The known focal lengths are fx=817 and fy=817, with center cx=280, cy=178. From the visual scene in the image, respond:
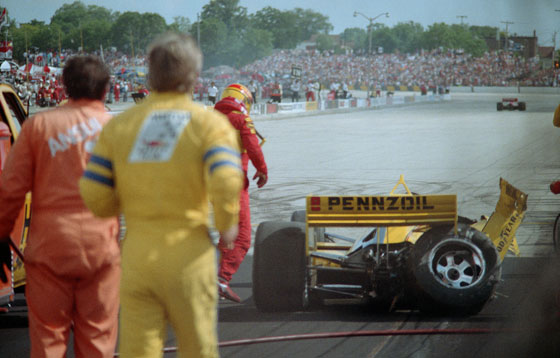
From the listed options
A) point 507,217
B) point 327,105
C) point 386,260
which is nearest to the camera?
point 386,260

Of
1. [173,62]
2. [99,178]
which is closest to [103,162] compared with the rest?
[99,178]

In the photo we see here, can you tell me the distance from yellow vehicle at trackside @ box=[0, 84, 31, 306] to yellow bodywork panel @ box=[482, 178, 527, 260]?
3.51m

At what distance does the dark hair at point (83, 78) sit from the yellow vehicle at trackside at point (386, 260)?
2224 mm

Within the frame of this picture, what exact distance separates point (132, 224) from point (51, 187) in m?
0.71

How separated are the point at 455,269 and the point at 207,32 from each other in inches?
2366

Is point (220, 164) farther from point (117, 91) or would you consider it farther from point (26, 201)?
point (117, 91)

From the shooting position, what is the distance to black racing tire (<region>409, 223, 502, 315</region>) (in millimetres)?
5609

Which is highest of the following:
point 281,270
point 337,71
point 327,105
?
point 281,270

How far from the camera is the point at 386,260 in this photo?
581 centimetres

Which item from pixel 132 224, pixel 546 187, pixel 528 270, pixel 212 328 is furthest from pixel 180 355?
pixel 546 187

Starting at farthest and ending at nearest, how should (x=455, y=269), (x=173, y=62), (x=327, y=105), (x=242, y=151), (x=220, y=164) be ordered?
(x=327, y=105)
(x=242, y=151)
(x=455, y=269)
(x=173, y=62)
(x=220, y=164)

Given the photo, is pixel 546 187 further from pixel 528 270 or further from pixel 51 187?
pixel 51 187

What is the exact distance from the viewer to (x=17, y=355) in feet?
16.4

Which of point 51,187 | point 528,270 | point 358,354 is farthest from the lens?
point 528,270
